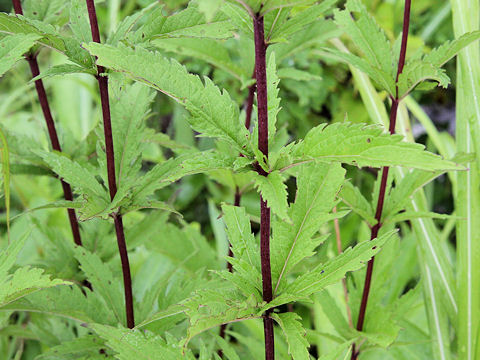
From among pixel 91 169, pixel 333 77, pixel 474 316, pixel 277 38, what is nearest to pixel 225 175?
pixel 91 169

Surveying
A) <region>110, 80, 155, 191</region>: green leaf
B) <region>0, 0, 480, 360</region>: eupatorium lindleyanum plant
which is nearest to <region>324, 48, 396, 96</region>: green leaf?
<region>0, 0, 480, 360</region>: eupatorium lindleyanum plant

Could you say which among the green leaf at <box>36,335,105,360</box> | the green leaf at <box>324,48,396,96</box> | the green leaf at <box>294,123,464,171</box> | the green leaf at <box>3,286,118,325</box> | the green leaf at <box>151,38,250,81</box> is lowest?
the green leaf at <box>36,335,105,360</box>

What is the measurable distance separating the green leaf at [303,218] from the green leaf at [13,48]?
0.86ft

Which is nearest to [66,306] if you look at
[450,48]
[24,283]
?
[24,283]

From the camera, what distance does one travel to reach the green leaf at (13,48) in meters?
0.40

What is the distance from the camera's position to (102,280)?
588 mm

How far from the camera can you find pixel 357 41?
23.1 inches

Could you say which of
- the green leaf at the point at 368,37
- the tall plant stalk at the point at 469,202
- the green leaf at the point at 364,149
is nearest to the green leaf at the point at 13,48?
the green leaf at the point at 364,149

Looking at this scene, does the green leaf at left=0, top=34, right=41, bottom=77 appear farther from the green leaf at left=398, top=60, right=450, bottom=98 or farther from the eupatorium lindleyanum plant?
the green leaf at left=398, top=60, right=450, bottom=98

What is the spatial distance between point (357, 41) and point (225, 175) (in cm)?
24

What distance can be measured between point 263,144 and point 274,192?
50mm

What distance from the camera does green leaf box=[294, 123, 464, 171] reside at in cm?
35

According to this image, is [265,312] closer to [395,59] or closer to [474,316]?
[395,59]

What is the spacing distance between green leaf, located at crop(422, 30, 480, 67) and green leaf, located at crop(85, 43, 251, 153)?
0.88 ft
